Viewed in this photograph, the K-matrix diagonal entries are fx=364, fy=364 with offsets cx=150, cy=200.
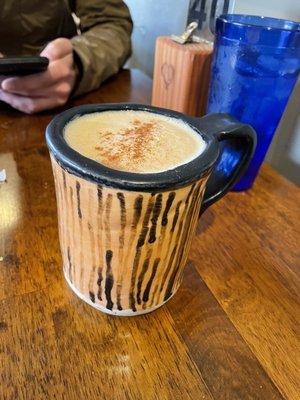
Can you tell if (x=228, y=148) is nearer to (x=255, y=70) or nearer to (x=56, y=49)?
(x=255, y=70)

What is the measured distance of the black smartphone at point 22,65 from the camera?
0.55 meters

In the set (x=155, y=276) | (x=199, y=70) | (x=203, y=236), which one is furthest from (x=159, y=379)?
(x=199, y=70)

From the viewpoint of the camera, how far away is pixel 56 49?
27.4 inches

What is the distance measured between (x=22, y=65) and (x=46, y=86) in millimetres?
105

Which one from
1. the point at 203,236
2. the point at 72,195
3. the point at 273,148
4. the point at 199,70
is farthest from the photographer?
the point at 273,148

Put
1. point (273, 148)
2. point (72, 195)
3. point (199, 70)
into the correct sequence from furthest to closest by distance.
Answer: point (273, 148), point (199, 70), point (72, 195)

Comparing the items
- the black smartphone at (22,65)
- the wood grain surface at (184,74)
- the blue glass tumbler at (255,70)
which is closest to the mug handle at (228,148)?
the blue glass tumbler at (255,70)

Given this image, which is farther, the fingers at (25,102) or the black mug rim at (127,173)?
the fingers at (25,102)

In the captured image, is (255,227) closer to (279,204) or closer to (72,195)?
(279,204)

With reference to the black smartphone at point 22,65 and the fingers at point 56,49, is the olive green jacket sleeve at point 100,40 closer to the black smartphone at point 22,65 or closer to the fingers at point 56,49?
the fingers at point 56,49

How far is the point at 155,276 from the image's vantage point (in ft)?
0.96

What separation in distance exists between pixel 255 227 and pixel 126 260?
222 mm

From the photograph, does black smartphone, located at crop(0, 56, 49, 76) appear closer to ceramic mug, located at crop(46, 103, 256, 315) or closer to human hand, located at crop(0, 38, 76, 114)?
human hand, located at crop(0, 38, 76, 114)

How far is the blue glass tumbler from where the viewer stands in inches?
16.5
